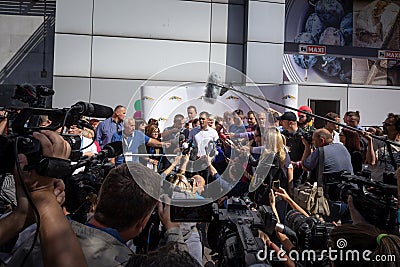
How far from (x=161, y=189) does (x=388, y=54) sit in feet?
36.5

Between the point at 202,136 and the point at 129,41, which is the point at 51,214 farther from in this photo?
the point at 129,41

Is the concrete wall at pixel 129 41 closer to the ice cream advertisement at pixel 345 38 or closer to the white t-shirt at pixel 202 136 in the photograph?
the ice cream advertisement at pixel 345 38

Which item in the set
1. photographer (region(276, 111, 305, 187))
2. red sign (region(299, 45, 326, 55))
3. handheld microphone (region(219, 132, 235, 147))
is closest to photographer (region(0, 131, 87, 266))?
handheld microphone (region(219, 132, 235, 147))

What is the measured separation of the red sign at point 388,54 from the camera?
1138 cm

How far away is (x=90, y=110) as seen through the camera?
5.34 feet

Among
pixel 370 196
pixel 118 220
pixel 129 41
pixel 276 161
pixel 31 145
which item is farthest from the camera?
pixel 129 41

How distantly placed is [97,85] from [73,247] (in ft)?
27.9

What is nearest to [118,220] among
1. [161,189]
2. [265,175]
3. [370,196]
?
[161,189]

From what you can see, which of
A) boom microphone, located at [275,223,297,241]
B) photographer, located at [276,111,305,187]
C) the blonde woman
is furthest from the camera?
photographer, located at [276,111,305,187]

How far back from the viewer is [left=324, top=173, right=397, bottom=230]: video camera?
77.4 inches

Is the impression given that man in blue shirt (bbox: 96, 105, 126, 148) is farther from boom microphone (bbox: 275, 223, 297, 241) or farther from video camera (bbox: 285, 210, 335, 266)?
video camera (bbox: 285, 210, 335, 266)

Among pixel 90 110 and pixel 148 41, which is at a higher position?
pixel 148 41

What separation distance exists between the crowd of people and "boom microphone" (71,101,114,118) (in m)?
0.13

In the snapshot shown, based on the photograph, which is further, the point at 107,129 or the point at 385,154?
the point at 107,129
